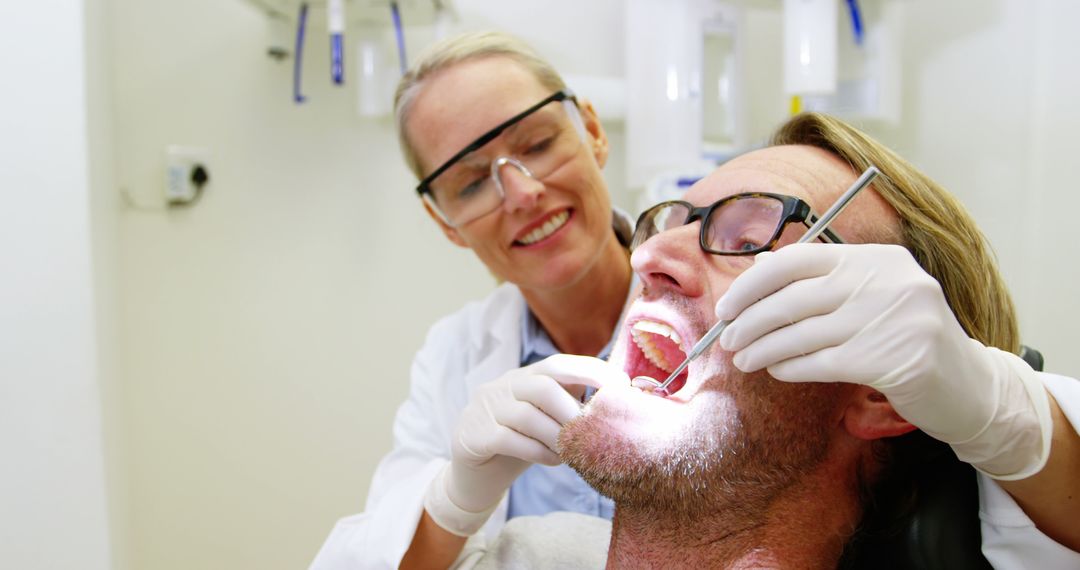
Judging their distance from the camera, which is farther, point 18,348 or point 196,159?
point 196,159

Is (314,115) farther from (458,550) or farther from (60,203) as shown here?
(458,550)

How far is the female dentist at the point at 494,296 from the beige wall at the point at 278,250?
24.7 inches

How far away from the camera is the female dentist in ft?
4.06

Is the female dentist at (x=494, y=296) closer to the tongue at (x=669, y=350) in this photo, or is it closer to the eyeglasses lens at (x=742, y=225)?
the tongue at (x=669, y=350)

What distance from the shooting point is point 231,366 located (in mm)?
2232

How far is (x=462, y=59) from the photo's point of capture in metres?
1.50

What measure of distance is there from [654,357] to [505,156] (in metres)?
0.58

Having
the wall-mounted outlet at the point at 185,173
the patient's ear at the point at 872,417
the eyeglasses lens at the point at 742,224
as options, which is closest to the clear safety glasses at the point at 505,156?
the eyeglasses lens at the point at 742,224

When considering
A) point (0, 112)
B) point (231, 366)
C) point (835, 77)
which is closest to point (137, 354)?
point (231, 366)

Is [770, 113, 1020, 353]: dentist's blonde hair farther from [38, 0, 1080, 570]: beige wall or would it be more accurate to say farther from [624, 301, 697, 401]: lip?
[38, 0, 1080, 570]: beige wall

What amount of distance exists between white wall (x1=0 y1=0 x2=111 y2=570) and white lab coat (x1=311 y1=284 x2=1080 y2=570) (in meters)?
0.70

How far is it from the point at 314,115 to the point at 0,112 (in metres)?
0.81

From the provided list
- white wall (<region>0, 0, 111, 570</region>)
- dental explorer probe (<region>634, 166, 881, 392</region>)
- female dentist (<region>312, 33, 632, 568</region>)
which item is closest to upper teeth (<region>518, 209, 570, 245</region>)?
female dentist (<region>312, 33, 632, 568</region>)

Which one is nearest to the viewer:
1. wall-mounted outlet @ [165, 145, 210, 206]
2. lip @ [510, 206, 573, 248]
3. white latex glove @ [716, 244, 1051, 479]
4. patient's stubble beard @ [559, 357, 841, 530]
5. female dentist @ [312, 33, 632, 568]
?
white latex glove @ [716, 244, 1051, 479]
